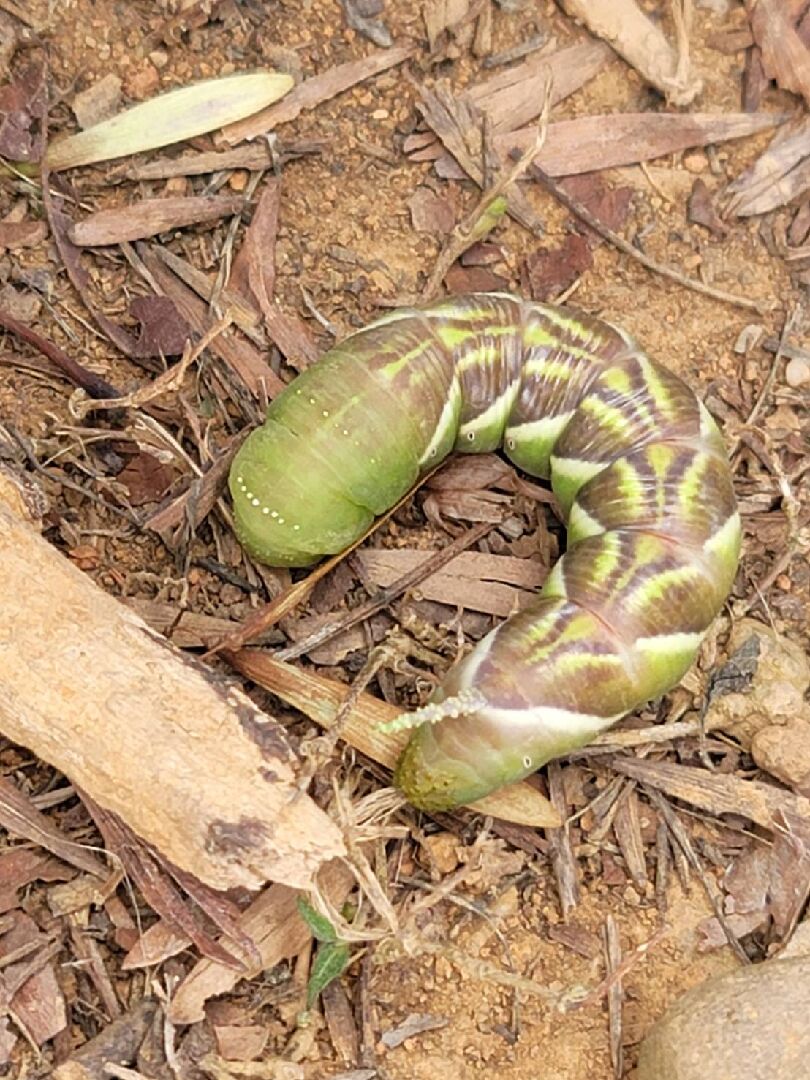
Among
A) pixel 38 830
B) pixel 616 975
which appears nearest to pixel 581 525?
pixel 616 975

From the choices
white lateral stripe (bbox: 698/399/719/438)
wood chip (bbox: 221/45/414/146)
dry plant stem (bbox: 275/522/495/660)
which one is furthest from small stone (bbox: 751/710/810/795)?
wood chip (bbox: 221/45/414/146)

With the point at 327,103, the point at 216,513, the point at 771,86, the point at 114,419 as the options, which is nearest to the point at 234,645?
the point at 216,513

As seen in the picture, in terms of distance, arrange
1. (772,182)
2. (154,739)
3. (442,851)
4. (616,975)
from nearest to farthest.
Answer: (154,739), (616,975), (442,851), (772,182)

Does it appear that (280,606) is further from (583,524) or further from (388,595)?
(583,524)

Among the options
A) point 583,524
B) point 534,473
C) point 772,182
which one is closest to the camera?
point 583,524

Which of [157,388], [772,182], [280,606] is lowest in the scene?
[280,606]

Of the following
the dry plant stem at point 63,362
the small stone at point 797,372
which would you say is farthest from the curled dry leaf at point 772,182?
the dry plant stem at point 63,362

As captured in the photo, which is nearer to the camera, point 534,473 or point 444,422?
point 444,422
